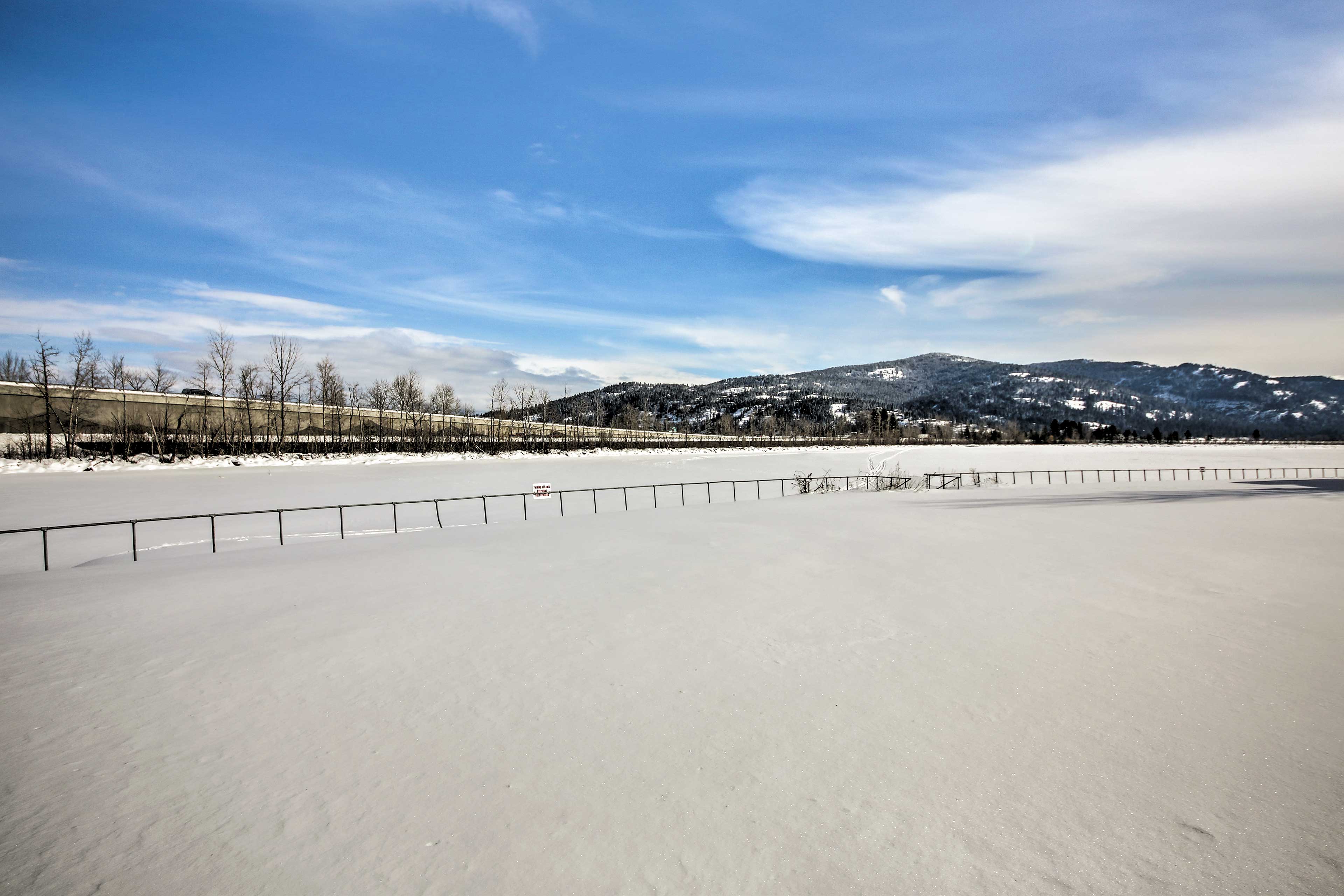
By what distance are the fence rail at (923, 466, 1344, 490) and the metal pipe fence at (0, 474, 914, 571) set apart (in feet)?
12.8

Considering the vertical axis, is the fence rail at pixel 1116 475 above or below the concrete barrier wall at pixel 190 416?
A: below

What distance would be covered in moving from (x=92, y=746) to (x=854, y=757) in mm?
5770

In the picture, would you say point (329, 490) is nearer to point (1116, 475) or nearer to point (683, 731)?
point (683, 731)

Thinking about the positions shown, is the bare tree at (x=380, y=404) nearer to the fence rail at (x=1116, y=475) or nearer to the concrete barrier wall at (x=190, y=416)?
the concrete barrier wall at (x=190, y=416)

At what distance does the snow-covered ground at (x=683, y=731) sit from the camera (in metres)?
3.56

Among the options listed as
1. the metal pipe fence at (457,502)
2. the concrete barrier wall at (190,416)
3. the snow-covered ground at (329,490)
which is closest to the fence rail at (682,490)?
the metal pipe fence at (457,502)

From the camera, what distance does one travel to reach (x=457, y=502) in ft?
90.9

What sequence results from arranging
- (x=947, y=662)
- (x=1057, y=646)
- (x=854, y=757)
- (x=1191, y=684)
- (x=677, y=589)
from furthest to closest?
(x=677, y=589) → (x=1057, y=646) → (x=947, y=662) → (x=1191, y=684) → (x=854, y=757)

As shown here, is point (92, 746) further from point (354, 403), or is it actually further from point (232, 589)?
point (354, 403)

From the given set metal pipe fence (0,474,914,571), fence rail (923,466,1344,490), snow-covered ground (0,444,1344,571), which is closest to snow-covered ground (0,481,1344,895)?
metal pipe fence (0,474,914,571)

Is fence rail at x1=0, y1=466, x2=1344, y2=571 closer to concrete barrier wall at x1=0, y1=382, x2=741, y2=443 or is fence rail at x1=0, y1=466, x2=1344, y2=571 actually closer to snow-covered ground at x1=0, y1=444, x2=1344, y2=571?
snow-covered ground at x1=0, y1=444, x2=1344, y2=571

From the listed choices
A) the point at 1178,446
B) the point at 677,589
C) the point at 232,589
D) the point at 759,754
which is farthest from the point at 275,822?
the point at 1178,446

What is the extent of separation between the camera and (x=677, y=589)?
9.97 m

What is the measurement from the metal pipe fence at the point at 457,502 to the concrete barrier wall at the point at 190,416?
35.7 meters
